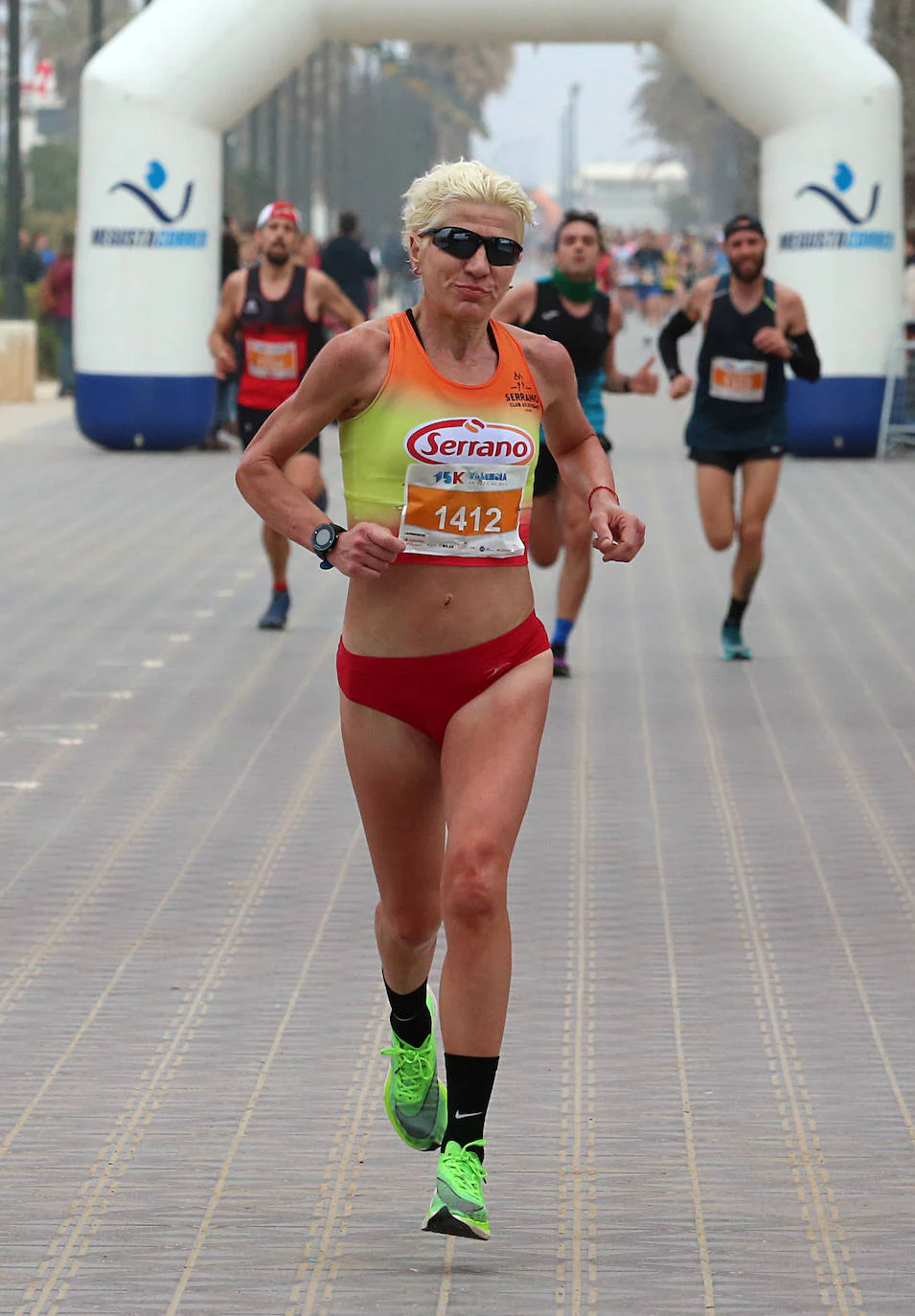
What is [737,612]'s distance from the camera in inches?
423

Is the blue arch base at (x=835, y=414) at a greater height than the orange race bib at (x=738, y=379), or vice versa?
the orange race bib at (x=738, y=379)

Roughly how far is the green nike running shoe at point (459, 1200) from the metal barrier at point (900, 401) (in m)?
16.1

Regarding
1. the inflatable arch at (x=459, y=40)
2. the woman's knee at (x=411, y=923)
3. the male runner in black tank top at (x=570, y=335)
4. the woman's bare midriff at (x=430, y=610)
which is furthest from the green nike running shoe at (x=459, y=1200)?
the inflatable arch at (x=459, y=40)

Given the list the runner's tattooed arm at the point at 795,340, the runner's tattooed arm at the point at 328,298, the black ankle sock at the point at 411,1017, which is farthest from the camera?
the runner's tattooed arm at the point at 328,298

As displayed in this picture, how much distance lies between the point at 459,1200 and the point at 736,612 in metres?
6.79

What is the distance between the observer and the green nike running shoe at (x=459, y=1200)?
4.14 meters

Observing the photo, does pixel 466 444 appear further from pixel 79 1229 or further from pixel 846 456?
pixel 846 456

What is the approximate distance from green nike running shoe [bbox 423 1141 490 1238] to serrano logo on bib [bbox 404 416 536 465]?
1.15 m

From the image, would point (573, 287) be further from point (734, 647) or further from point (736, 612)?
point (734, 647)

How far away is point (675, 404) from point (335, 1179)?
23.5 metres

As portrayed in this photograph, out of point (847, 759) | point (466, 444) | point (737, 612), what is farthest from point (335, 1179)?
point (737, 612)

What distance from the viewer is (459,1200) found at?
13.6ft

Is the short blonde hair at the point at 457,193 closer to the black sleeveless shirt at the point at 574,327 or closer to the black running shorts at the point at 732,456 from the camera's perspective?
the black sleeveless shirt at the point at 574,327

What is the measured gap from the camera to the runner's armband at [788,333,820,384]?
1030 cm
